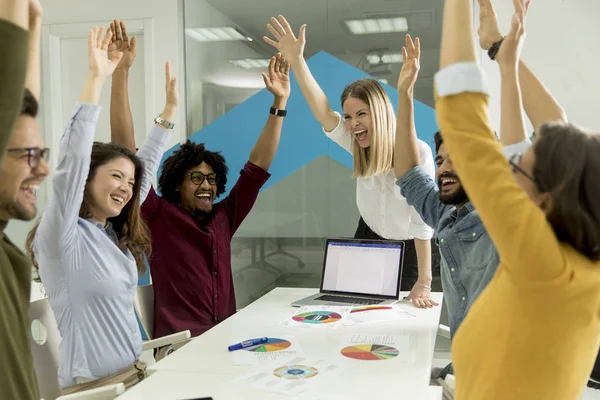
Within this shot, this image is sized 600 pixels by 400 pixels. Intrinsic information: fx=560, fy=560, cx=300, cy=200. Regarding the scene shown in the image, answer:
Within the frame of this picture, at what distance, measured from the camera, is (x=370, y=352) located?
1914mm

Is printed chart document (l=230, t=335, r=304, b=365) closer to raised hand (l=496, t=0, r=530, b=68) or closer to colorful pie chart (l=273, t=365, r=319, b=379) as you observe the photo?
colorful pie chart (l=273, t=365, r=319, b=379)

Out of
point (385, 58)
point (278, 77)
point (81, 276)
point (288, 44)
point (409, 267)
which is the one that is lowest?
point (409, 267)

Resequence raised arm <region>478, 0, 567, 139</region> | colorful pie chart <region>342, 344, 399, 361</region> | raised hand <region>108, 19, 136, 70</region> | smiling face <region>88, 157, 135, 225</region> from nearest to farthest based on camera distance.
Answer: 1. raised arm <region>478, 0, 567, 139</region>
2. colorful pie chart <region>342, 344, 399, 361</region>
3. smiling face <region>88, 157, 135, 225</region>
4. raised hand <region>108, 19, 136, 70</region>

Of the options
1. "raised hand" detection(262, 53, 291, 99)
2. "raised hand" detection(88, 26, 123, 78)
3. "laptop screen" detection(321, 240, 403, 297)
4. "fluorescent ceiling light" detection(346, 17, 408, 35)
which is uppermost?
"fluorescent ceiling light" detection(346, 17, 408, 35)

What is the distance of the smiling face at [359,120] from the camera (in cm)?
300

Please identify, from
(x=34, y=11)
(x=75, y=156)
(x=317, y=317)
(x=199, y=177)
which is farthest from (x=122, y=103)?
(x=34, y=11)

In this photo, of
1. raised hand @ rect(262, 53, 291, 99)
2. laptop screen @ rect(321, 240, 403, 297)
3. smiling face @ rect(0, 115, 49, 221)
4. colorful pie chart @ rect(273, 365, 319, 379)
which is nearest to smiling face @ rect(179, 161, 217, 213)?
raised hand @ rect(262, 53, 291, 99)

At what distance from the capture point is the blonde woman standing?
2916mm

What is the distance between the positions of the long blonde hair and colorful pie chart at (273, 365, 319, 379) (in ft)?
4.58

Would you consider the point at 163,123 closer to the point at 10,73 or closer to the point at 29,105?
the point at 29,105

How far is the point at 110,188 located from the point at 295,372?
1.04 meters

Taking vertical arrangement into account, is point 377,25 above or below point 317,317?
above

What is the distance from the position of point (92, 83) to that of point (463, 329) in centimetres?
135

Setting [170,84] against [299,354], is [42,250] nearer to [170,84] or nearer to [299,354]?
[299,354]
